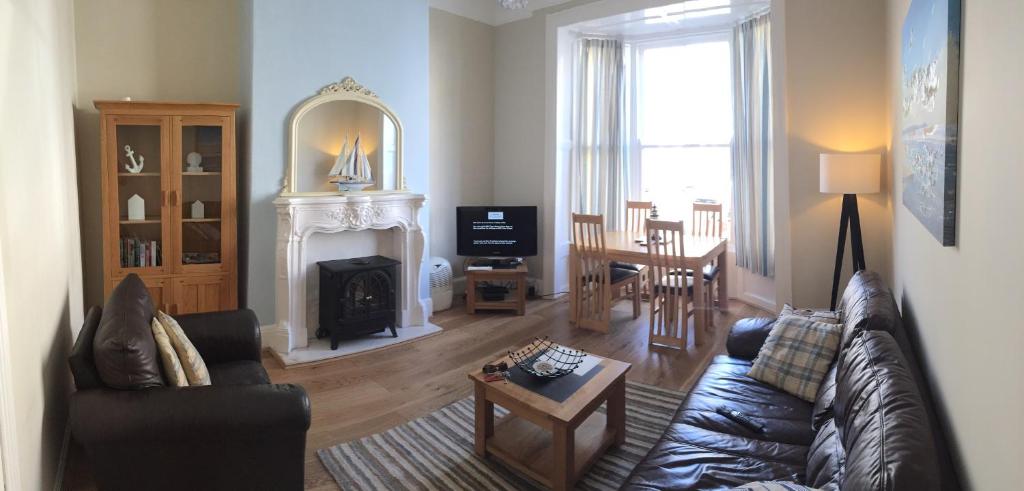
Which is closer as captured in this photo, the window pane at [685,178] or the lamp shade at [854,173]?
the lamp shade at [854,173]

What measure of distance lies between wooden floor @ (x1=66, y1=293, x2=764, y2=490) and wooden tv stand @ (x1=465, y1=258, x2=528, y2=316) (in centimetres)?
11

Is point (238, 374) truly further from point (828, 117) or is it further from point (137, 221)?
point (828, 117)

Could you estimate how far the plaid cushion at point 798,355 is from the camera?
8.08 ft

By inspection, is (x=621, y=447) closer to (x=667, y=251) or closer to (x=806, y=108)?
(x=667, y=251)

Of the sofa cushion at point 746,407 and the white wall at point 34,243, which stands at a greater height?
the white wall at point 34,243

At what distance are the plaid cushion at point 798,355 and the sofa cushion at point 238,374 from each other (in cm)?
237

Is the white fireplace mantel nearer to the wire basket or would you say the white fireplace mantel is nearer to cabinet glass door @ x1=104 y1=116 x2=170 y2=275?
cabinet glass door @ x1=104 y1=116 x2=170 y2=275

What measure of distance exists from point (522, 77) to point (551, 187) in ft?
4.03

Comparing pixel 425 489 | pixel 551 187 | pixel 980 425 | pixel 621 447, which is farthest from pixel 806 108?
pixel 425 489

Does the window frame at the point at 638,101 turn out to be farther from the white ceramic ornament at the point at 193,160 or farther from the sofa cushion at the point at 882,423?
the white ceramic ornament at the point at 193,160

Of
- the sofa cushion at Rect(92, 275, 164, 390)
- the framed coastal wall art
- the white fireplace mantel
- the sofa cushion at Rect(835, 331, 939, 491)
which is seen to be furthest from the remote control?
the white fireplace mantel

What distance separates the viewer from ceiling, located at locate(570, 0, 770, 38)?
482cm

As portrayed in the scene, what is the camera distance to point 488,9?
5906mm

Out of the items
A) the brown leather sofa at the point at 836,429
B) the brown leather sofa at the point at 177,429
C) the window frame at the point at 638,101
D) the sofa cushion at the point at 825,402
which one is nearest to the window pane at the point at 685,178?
the window frame at the point at 638,101
